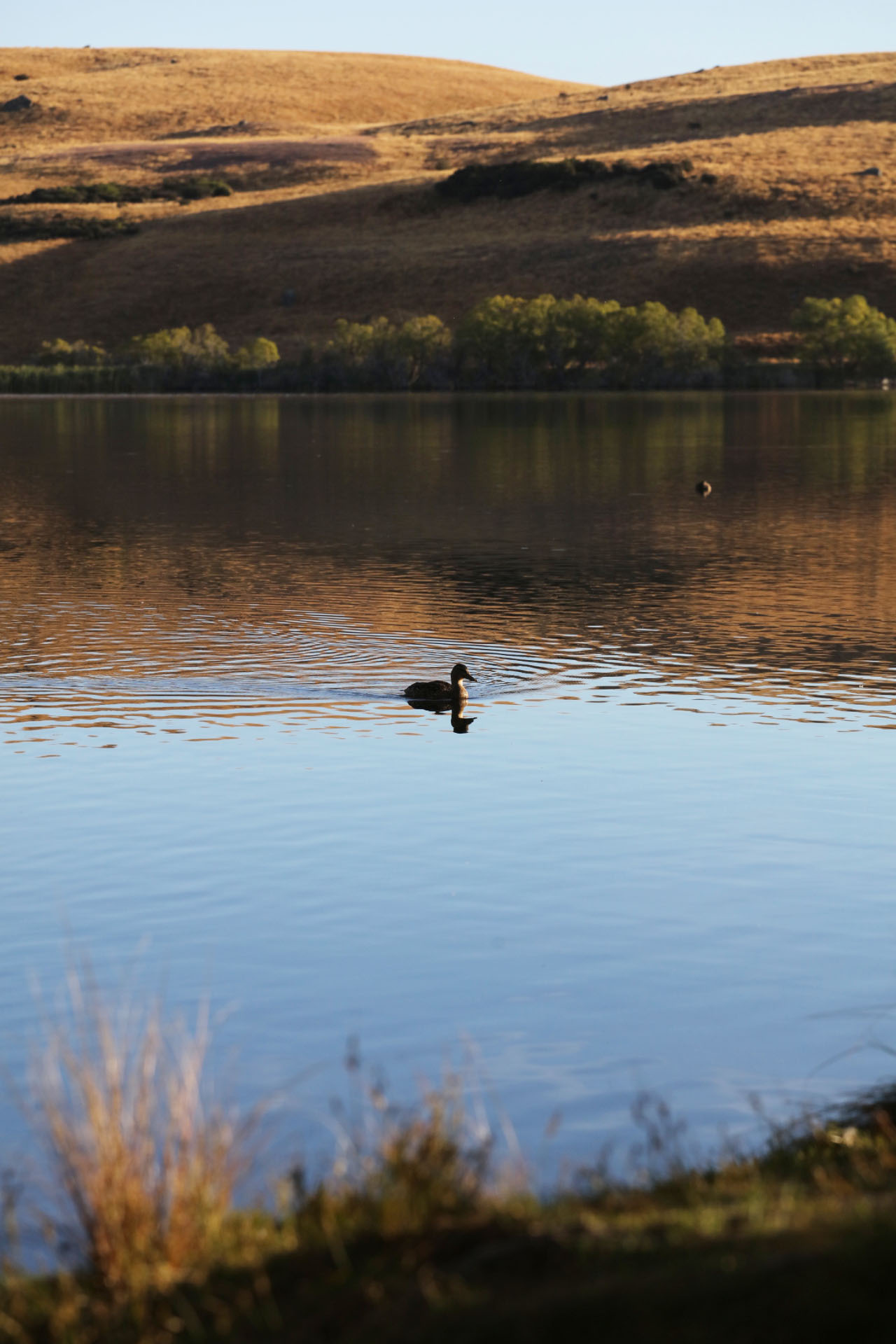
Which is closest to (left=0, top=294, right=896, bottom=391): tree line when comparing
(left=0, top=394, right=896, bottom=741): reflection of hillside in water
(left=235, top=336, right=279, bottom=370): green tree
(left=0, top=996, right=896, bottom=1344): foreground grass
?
(left=235, top=336, right=279, bottom=370): green tree

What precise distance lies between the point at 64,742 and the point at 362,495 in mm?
34323

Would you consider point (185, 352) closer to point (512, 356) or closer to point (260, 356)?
point (260, 356)

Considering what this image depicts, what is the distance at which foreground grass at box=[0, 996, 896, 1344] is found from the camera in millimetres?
5684

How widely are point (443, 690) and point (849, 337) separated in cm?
12828

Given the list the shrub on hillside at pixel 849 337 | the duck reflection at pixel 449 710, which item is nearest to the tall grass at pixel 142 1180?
the duck reflection at pixel 449 710

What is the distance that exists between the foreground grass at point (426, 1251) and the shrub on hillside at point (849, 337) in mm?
141370

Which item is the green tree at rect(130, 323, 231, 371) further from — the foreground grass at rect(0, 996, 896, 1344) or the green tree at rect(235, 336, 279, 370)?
the foreground grass at rect(0, 996, 896, 1344)

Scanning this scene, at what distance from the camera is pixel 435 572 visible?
1423 inches

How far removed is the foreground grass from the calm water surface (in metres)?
2.08

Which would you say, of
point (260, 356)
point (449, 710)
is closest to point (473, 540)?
point (449, 710)

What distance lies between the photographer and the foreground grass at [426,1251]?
5.68 m

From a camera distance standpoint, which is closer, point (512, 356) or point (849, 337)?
point (849, 337)

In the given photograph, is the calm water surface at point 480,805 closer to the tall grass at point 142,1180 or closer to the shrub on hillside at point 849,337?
the tall grass at point 142,1180

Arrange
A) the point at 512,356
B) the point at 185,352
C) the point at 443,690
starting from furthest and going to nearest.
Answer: the point at 185,352, the point at 512,356, the point at 443,690
